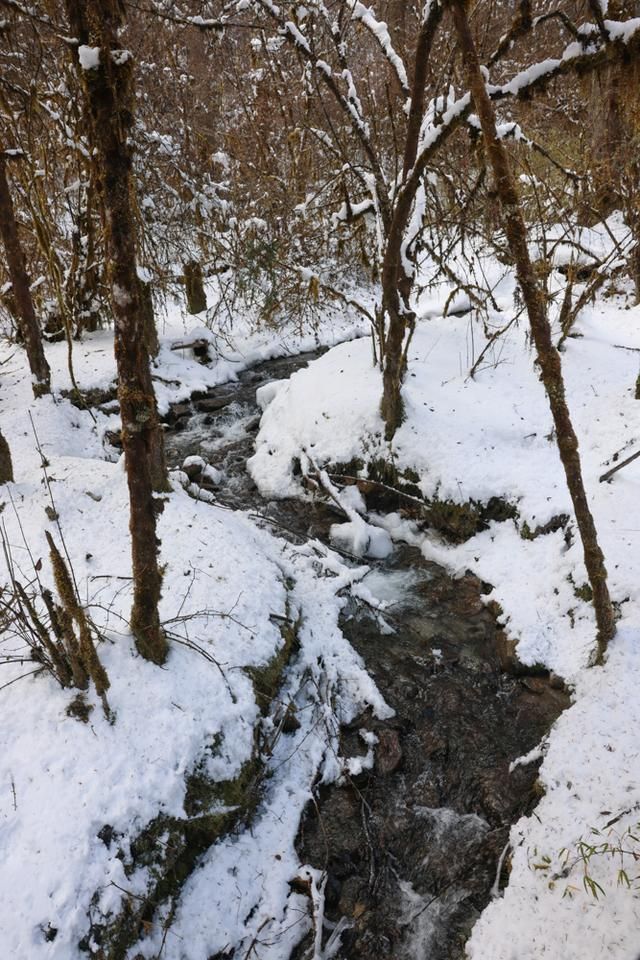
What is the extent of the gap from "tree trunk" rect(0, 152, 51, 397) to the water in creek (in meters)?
6.17

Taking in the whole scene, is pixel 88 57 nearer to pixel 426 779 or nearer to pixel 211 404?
pixel 426 779

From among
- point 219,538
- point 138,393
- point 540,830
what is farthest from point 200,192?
point 540,830

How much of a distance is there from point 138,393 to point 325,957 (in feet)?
11.0

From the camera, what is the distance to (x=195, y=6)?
5.52 metres

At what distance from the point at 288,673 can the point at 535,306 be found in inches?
135

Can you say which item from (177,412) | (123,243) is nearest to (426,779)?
(123,243)

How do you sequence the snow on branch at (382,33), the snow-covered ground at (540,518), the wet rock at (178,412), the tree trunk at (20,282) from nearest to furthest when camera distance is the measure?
the snow-covered ground at (540,518) < the snow on branch at (382,33) < the tree trunk at (20,282) < the wet rock at (178,412)

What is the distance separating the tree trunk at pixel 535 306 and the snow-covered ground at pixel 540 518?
23.8 inches

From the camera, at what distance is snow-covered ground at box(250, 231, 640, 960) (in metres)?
3.01

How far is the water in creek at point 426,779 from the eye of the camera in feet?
10.8

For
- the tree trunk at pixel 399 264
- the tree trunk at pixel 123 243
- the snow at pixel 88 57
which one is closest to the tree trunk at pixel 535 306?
the tree trunk at pixel 399 264

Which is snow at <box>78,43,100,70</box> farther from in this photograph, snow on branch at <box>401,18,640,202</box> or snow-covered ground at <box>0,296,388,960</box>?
snow on branch at <box>401,18,640,202</box>

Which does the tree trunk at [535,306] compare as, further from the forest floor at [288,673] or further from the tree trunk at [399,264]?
the tree trunk at [399,264]

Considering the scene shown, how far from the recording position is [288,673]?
4645mm
